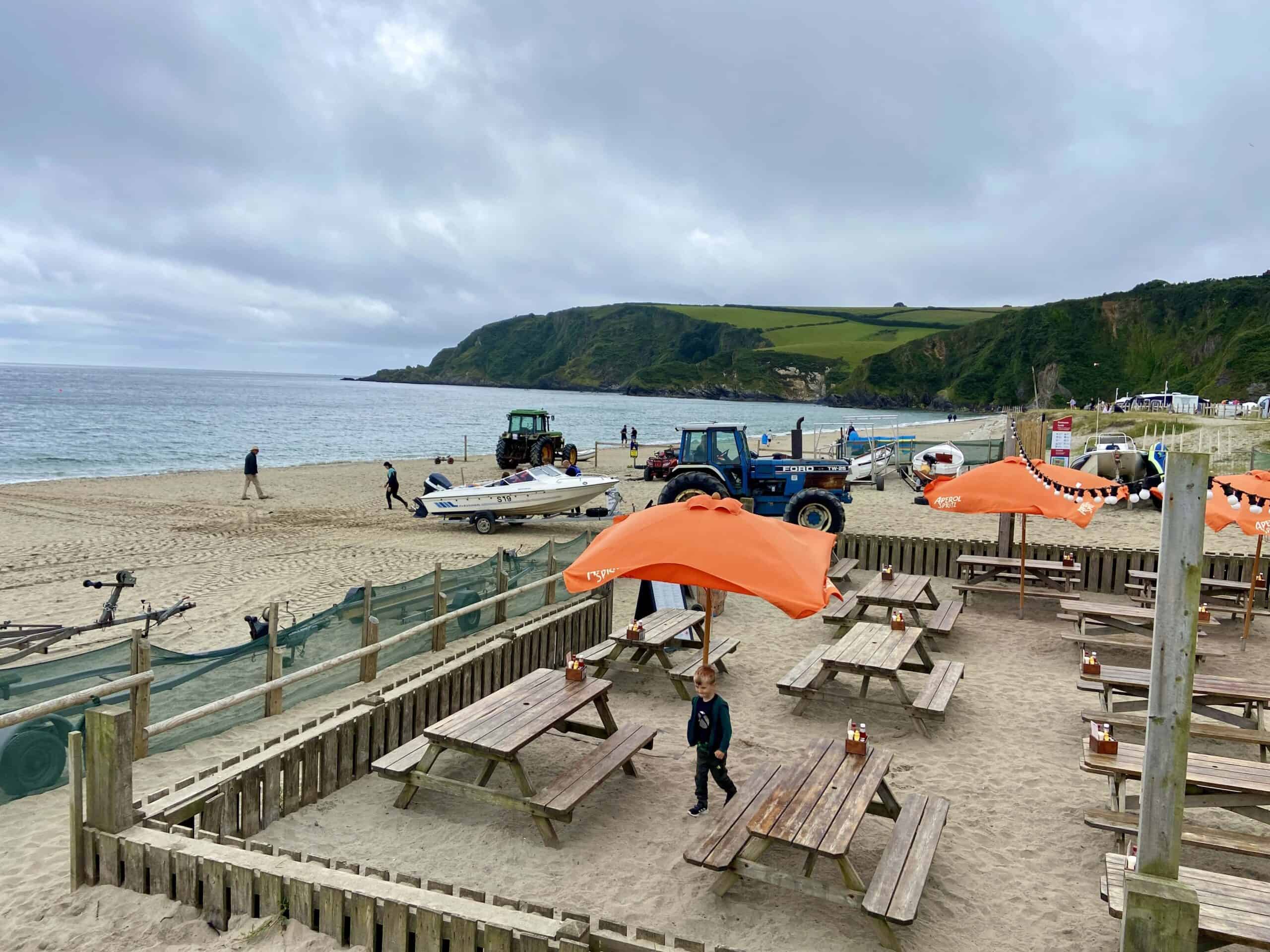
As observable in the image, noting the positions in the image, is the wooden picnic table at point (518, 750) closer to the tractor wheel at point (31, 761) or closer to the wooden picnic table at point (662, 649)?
the wooden picnic table at point (662, 649)

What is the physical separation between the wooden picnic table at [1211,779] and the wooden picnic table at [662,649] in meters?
3.24

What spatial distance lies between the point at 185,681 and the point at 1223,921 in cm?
613

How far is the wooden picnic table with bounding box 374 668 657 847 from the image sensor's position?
471 centimetres

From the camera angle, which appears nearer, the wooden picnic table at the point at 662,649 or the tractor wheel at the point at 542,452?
the wooden picnic table at the point at 662,649

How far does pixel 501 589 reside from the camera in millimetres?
9000

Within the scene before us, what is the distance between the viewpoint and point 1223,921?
3.21 metres

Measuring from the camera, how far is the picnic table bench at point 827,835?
3.76 metres

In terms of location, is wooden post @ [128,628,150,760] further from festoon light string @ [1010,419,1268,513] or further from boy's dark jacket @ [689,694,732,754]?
festoon light string @ [1010,419,1268,513]

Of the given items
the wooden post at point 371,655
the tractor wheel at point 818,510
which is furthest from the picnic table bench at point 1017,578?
the wooden post at point 371,655

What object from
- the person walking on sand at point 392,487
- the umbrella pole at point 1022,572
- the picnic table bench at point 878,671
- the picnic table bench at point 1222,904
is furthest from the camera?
the person walking on sand at point 392,487

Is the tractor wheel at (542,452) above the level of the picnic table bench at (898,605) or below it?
above

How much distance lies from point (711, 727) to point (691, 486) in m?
9.74

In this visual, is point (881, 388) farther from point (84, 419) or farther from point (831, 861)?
point (831, 861)

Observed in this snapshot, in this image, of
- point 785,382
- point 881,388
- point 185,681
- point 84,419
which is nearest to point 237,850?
point 185,681
